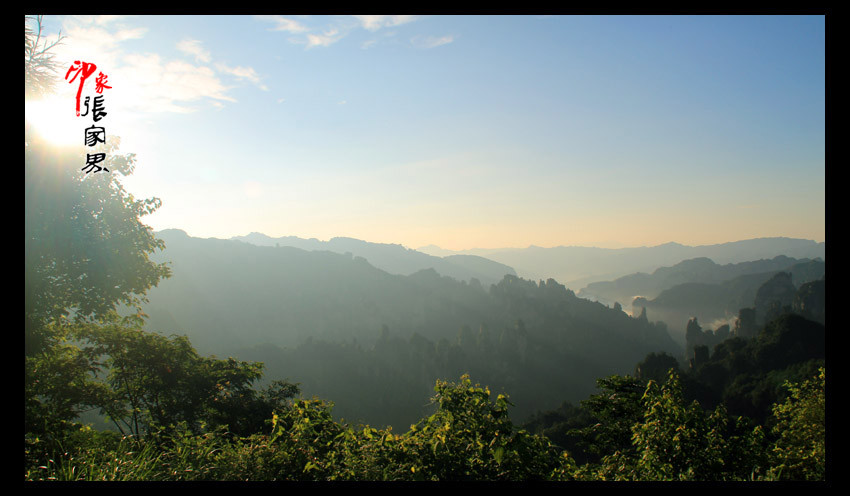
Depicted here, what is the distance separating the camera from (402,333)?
16462 centimetres

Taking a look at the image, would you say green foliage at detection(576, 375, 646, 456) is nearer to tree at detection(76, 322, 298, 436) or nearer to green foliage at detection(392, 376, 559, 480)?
green foliage at detection(392, 376, 559, 480)

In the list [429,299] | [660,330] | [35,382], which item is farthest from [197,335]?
[660,330]

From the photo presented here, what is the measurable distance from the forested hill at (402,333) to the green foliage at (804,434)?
305 ft

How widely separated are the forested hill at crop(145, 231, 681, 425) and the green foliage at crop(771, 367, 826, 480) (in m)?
93.0

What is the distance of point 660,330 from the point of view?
6658 inches

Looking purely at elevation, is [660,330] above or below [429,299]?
below

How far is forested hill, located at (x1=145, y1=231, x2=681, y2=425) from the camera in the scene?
114m

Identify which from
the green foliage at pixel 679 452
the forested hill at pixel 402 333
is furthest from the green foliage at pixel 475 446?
the forested hill at pixel 402 333

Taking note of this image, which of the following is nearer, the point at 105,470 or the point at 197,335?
the point at 105,470

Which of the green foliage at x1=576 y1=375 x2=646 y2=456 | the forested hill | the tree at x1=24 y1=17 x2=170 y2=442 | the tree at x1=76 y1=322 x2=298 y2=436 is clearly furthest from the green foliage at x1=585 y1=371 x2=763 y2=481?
the forested hill

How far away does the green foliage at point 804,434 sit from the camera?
30.7 feet
